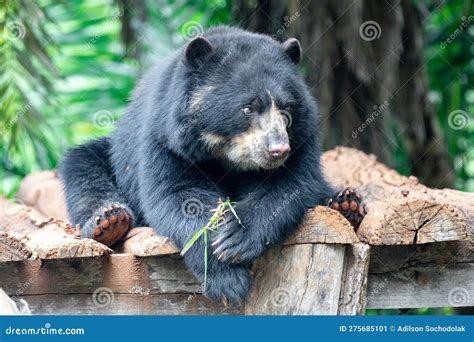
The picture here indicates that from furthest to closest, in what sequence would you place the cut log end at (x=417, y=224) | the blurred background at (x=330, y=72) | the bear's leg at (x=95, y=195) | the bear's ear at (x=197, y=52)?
the blurred background at (x=330, y=72) → the bear's leg at (x=95, y=195) → the bear's ear at (x=197, y=52) → the cut log end at (x=417, y=224)

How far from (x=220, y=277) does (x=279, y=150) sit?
653 millimetres

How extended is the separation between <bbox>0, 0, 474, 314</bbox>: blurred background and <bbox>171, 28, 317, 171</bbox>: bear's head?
2337 mm

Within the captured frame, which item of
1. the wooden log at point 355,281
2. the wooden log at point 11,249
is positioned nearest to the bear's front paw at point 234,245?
the wooden log at point 355,281

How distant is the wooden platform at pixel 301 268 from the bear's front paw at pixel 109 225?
0.20 ft

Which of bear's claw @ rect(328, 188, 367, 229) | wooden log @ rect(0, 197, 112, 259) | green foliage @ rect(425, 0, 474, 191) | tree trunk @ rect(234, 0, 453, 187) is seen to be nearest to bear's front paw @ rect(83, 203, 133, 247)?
wooden log @ rect(0, 197, 112, 259)

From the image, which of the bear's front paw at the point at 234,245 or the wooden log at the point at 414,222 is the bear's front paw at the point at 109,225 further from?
the wooden log at the point at 414,222

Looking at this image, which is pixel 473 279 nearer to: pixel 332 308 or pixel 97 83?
pixel 332 308

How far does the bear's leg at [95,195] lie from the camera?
432 centimetres

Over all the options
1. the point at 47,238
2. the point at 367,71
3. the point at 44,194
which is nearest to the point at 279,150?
the point at 47,238

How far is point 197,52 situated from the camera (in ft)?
14.0

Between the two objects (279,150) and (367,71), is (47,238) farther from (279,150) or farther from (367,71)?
(367,71)

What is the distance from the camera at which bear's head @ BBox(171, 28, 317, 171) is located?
13.5 ft

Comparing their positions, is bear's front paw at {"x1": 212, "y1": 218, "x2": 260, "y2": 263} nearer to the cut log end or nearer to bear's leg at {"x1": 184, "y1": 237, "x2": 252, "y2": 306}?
bear's leg at {"x1": 184, "y1": 237, "x2": 252, "y2": 306}

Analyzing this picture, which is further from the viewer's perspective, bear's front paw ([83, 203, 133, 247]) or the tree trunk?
the tree trunk
